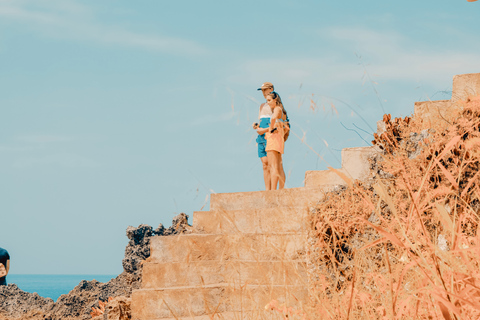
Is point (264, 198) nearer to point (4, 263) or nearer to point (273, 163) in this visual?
point (273, 163)

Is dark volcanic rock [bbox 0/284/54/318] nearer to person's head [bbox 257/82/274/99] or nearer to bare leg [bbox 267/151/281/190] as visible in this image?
bare leg [bbox 267/151/281/190]

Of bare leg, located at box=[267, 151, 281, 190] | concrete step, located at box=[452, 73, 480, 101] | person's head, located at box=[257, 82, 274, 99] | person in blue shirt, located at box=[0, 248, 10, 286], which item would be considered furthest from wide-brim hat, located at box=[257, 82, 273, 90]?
person in blue shirt, located at box=[0, 248, 10, 286]

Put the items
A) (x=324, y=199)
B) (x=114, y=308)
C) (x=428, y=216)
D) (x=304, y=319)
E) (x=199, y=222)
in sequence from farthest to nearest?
1. (x=199, y=222)
2. (x=114, y=308)
3. (x=324, y=199)
4. (x=428, y=216)
5. (x=304, y=319)

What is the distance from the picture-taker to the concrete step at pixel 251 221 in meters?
5.27

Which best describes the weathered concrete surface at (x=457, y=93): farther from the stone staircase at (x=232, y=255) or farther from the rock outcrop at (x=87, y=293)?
the rock outcrop at (x=87, y=293)

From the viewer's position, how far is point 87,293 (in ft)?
23.0

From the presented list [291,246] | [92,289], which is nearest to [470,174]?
[291,246]

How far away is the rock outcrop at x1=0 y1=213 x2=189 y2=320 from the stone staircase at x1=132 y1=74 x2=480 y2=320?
1.14 m

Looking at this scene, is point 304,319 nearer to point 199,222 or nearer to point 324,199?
point 324,199

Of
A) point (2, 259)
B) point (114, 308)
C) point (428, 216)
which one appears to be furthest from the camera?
point (2, 259)

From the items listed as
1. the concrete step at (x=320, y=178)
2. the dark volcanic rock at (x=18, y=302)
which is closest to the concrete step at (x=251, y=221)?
the concrete step at (x=320, y=178)

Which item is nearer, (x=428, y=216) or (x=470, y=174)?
(x=428, y=216)

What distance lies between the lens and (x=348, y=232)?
398 cm

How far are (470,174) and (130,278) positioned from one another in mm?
4631
